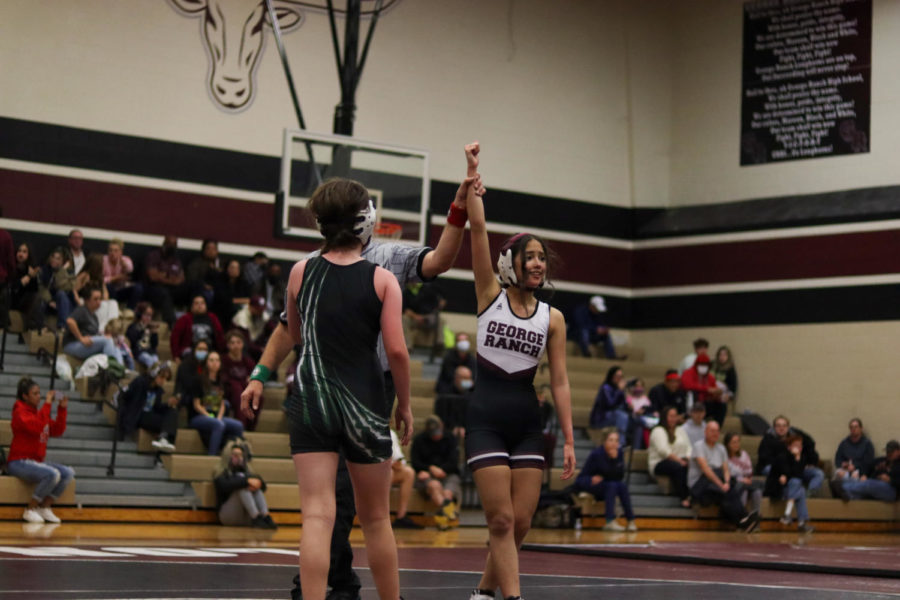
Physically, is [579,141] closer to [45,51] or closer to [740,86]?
[740,86]

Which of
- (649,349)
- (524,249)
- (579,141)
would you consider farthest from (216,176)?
(524,249)

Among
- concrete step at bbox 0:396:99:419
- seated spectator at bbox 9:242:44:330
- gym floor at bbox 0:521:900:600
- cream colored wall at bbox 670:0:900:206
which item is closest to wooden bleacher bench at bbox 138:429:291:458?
concrete step at bbox 0:396:99:419

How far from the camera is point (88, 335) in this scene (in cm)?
1554

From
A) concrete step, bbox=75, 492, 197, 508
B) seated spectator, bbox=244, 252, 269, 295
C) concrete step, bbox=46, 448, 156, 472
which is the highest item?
seated spectator, bbox=244, 252, 269, 295

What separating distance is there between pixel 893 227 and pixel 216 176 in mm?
10149

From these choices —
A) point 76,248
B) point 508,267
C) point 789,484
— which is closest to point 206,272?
point 76,248

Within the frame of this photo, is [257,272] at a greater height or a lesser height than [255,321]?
greater

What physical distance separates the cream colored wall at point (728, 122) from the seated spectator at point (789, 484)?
16.6ft

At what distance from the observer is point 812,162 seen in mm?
21406

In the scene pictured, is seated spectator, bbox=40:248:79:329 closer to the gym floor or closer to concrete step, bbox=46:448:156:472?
concrete step, bbox=46:448:156:472

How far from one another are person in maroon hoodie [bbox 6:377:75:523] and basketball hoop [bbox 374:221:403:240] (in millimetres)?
4240

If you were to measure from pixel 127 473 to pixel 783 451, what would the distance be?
8.89 m

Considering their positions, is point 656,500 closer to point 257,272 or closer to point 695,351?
point 695,351

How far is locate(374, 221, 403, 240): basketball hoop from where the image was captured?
15.2 metres
